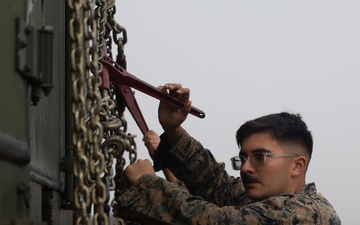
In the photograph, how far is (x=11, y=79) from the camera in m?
1.76

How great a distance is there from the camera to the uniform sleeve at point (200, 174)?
4234mm

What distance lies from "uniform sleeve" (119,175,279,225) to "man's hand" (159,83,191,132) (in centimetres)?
54

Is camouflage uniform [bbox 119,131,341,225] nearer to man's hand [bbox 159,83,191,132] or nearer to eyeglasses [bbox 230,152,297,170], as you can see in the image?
eyeglasses [bbox 230,152,297,170]

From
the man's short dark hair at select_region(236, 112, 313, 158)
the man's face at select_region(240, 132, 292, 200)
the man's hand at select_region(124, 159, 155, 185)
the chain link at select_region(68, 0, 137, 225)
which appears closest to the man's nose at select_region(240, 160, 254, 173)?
the man's face at select_region(240, 132, 292, 200)

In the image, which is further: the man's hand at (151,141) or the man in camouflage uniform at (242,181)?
the man's hand at (151,141)

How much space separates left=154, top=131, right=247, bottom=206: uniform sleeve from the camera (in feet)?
13.9

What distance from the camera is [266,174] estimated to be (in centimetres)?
364

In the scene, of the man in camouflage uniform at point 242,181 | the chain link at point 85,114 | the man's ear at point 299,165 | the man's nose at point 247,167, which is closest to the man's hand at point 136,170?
the man in camouflage uniform at point 242,181

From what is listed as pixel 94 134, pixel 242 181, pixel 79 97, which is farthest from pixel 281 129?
pixel 79 97

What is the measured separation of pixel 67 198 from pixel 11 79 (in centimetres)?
202

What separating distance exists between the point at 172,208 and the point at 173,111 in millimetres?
687

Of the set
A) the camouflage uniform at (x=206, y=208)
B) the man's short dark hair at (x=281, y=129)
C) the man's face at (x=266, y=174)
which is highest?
the man's short dark hair at (x=281, y=129)

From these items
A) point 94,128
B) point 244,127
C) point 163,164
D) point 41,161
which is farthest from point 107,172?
point 163,164

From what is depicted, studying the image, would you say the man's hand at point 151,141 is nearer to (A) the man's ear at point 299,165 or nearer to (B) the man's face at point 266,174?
(B) the man's face at point 266,174
